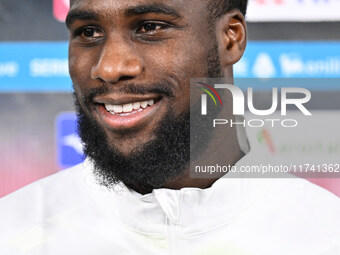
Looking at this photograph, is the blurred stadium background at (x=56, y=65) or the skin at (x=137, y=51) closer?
the skin at (x=137, y=51)

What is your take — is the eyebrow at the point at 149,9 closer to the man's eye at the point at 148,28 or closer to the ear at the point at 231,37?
the man's eye at the point at 148,28

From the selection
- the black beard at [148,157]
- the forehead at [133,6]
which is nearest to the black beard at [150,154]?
the black beard at [148,157]

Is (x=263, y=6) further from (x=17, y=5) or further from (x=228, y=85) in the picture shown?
(x=17, y=5)

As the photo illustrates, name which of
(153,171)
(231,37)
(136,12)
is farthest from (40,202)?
(231,37)

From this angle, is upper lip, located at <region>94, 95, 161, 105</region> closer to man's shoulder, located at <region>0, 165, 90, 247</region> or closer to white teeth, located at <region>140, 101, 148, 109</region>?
white teeth, located at <region>140, 101, 148, 109</region>

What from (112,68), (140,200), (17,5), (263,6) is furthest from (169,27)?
(17,5)

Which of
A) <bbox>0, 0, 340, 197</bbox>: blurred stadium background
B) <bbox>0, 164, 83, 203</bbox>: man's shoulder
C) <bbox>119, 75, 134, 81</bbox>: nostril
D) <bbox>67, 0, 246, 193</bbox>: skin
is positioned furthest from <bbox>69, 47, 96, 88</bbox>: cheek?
<bbox>0, 0, 340, 197</bbox>: blurred stadium background

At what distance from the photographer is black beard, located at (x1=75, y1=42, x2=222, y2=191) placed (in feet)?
3.81

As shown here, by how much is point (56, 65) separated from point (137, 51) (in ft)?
3.47

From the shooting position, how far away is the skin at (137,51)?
1102 millimetres

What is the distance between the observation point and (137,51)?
1.12 metres

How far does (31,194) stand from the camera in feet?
4.33

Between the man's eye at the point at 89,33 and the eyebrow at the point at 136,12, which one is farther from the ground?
the eyebrow at the point at 136,12

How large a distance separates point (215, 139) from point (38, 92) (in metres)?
1.06
